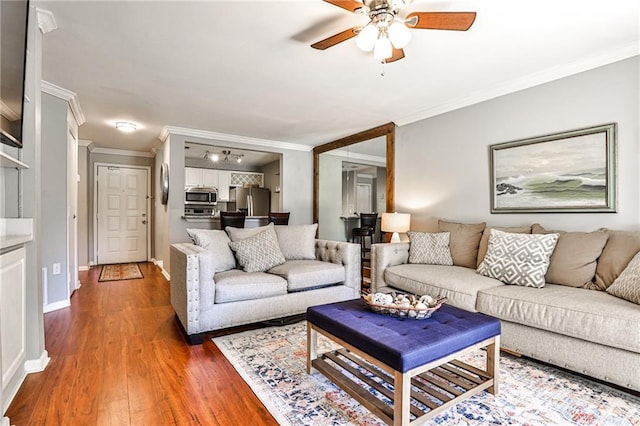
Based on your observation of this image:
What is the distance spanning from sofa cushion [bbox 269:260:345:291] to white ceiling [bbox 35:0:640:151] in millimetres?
1829

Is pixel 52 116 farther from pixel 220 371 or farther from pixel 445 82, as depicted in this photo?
pixel 445 82

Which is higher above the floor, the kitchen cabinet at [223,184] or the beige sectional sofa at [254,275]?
the kitchen cabinet at [223,184]

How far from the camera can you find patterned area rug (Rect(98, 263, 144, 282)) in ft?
16.7

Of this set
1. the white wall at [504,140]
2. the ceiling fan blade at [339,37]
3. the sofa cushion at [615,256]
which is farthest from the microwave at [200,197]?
the sofa cushion at [615,256]

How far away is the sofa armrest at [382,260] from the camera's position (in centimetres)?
336

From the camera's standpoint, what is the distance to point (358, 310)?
1.98 m

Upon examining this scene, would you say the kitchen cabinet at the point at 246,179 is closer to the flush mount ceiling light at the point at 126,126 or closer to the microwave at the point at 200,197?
the microwave at the point at 200,197

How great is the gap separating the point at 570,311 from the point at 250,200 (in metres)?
6.77

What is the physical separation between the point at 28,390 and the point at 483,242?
3.58 metres

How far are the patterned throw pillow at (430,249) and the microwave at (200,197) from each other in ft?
16.3

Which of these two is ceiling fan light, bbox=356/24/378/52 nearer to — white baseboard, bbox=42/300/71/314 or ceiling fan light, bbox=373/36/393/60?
ceiling fan light, bbox=373/36/393/60

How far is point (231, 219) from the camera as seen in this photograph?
4.83m

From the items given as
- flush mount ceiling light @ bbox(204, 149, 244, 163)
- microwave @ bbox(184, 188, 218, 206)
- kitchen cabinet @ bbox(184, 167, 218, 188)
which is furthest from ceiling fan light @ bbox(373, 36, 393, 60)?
kitchen cabinet @ bbox(184, 167, 218, 188)

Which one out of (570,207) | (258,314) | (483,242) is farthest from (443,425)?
(570,207)
